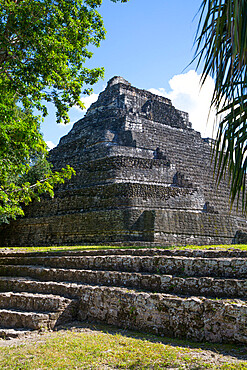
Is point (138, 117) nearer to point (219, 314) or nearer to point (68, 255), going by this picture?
point (68, 255)

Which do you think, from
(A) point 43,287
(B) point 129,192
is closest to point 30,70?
(A) point 43,287

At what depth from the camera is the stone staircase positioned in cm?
446

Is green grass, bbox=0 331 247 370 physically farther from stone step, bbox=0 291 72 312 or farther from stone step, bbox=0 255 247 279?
stone step, bbox=0 255 247 279

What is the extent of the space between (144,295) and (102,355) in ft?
4.93

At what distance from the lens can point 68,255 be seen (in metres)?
8.86

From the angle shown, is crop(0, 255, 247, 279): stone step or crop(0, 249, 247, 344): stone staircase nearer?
crop(0, 249, 247, 344): stone staircase

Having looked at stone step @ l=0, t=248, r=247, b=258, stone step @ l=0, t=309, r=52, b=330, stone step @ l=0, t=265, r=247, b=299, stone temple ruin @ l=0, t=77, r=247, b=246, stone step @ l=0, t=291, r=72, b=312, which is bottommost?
stone step @ l=0, t=309, r=52, b=330

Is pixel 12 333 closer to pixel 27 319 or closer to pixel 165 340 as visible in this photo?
pixel 27 319

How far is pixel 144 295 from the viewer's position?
524 centimetres

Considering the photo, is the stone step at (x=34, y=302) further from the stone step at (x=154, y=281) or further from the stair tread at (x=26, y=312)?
the stone step at (x=154, y=281)

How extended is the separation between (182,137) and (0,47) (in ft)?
52.6

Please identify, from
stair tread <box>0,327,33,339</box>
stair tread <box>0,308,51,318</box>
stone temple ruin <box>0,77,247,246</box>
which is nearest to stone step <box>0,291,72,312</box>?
stair tread <box>0,308,51,318</box>

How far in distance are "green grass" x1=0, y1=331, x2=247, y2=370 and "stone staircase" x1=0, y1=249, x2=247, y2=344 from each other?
523 mm

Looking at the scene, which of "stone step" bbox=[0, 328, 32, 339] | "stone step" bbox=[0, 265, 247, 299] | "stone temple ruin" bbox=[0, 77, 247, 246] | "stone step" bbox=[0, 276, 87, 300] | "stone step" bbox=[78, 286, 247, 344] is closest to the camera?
→ "stone step" bbox=[78, 286, 247, 344]
